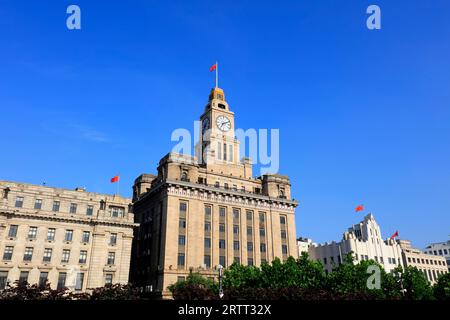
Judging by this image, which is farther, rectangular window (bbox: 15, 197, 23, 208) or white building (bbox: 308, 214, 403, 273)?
white building (bbox: 308, 214, 403, 273)

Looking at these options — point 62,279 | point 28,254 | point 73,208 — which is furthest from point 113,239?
point 28,254

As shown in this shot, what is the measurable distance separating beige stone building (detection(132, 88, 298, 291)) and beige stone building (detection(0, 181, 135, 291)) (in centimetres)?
897

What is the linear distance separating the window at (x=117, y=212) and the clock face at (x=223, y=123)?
34.4 meters

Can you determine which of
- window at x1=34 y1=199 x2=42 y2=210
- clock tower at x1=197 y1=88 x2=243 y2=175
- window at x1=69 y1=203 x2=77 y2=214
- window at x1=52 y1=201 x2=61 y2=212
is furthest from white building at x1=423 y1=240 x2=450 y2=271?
window at x1=34 y1=199 x2=42 y2=210

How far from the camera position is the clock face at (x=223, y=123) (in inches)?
3586

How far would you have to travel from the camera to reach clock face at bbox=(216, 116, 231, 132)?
91075 millimetres

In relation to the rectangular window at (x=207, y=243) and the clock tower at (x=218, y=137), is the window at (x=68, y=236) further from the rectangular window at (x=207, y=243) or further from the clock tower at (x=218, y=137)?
the clock tower at (x=218, y=137)

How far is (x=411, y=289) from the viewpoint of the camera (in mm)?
59312

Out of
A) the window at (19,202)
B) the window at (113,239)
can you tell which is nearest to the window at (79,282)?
the window at (113,239)

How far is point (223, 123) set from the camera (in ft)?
302

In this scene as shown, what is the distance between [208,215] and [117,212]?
1798cm

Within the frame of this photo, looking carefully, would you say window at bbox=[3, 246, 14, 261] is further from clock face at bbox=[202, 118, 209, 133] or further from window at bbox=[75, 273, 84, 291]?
clock face at bbox=[202, 118, 209, 133]
